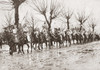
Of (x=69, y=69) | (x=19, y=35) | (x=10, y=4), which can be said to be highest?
(x=10, y=4)

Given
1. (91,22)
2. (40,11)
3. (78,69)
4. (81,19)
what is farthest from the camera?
(91,22)

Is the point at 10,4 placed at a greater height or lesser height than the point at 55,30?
greater

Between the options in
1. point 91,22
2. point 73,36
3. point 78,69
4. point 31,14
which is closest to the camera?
point 78,69

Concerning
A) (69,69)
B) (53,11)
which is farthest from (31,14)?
(69,69)

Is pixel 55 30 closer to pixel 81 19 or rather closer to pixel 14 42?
pixel 14 42

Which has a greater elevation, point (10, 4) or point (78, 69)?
point (10, 4)

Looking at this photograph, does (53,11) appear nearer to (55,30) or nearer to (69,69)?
(55,30)

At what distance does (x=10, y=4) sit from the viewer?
23.4 m

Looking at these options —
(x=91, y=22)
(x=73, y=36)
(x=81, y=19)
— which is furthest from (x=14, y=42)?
(x=91, y=22)

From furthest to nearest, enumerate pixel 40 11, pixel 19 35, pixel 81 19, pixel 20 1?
pixel 81 19, pixel 40 11, pixel 20 1, pixel 19 35

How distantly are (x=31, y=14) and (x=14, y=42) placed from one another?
34.7 metres

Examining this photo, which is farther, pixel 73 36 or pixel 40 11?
pixel 40 11

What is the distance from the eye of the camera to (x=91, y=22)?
217ft

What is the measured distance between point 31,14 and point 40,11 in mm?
16758
